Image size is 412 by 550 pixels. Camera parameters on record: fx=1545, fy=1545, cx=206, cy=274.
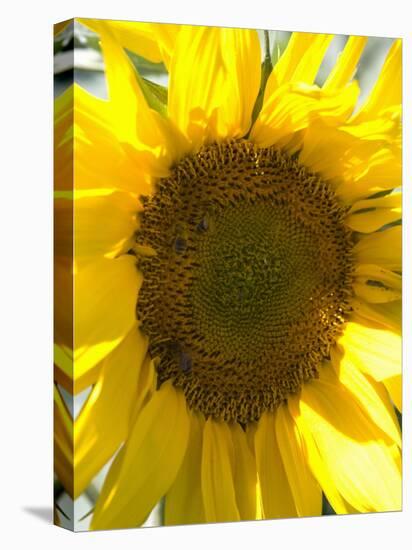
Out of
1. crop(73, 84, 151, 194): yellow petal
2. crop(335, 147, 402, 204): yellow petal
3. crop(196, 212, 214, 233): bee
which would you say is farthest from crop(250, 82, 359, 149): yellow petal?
crop(73, 84, 151, 194): yellow petal

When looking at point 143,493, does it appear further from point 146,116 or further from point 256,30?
point 256,30

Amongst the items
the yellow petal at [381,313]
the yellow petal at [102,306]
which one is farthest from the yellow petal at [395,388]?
the yellow petal at [102,306]

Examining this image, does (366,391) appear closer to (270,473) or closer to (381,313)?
(381,313)

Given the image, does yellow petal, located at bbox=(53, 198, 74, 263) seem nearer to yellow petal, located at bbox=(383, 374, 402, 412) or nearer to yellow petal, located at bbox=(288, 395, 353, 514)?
yellow petal, located at bbox=(288, 395, 353, 514)

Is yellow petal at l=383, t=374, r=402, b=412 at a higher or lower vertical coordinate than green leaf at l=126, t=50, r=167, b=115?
lower

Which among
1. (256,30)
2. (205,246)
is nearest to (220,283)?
(205,246)

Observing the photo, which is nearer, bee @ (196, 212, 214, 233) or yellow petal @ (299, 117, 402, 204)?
bee @ (196, 212, 214, 233)
